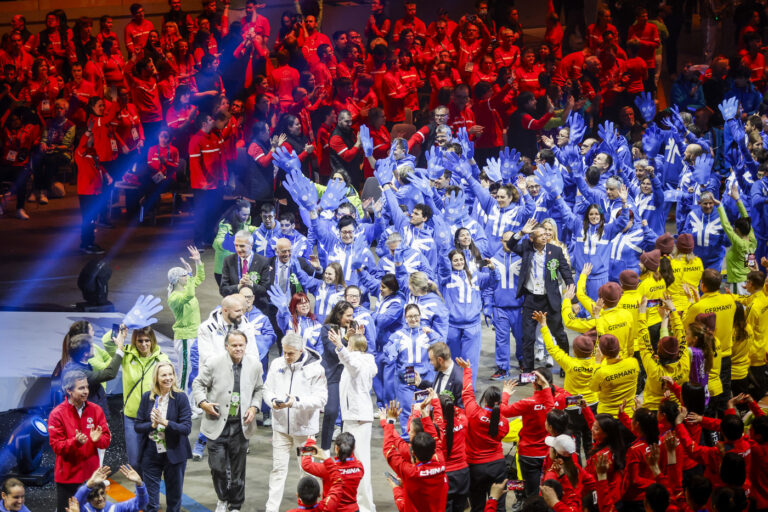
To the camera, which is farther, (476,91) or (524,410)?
(476,91)

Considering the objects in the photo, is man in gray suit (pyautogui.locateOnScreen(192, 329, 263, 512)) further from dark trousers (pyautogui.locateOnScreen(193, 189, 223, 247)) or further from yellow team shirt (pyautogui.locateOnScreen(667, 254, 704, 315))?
dark trousers (pyautogui.locateOnScreen(193, 189, 223, 247))

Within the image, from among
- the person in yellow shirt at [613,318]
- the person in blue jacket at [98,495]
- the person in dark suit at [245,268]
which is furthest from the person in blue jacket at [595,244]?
the person in blue jacket at [98,495]

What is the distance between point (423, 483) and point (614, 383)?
2.45m

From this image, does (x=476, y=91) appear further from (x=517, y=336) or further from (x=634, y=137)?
(x=517, y=336)

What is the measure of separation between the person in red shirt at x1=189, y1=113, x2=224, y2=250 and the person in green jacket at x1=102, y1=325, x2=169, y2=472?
7346mm

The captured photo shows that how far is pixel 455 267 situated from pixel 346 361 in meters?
2.69

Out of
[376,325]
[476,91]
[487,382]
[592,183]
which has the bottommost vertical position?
[487,382]

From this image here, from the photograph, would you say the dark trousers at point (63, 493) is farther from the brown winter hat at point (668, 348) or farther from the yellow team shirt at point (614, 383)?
the brown winter hat at point (668, 348)

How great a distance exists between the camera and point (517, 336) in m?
12.6

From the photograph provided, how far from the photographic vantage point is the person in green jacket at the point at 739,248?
42.4 ft

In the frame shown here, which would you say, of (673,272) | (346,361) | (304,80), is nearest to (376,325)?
(346,361)

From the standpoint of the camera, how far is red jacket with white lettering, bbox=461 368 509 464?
812 centimetres

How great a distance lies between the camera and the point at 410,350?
10.2 metres

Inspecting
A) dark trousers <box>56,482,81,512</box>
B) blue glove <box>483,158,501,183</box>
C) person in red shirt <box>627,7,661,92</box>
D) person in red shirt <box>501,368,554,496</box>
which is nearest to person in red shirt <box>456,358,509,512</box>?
person in red shirt <box>501,368,554,496</box>
